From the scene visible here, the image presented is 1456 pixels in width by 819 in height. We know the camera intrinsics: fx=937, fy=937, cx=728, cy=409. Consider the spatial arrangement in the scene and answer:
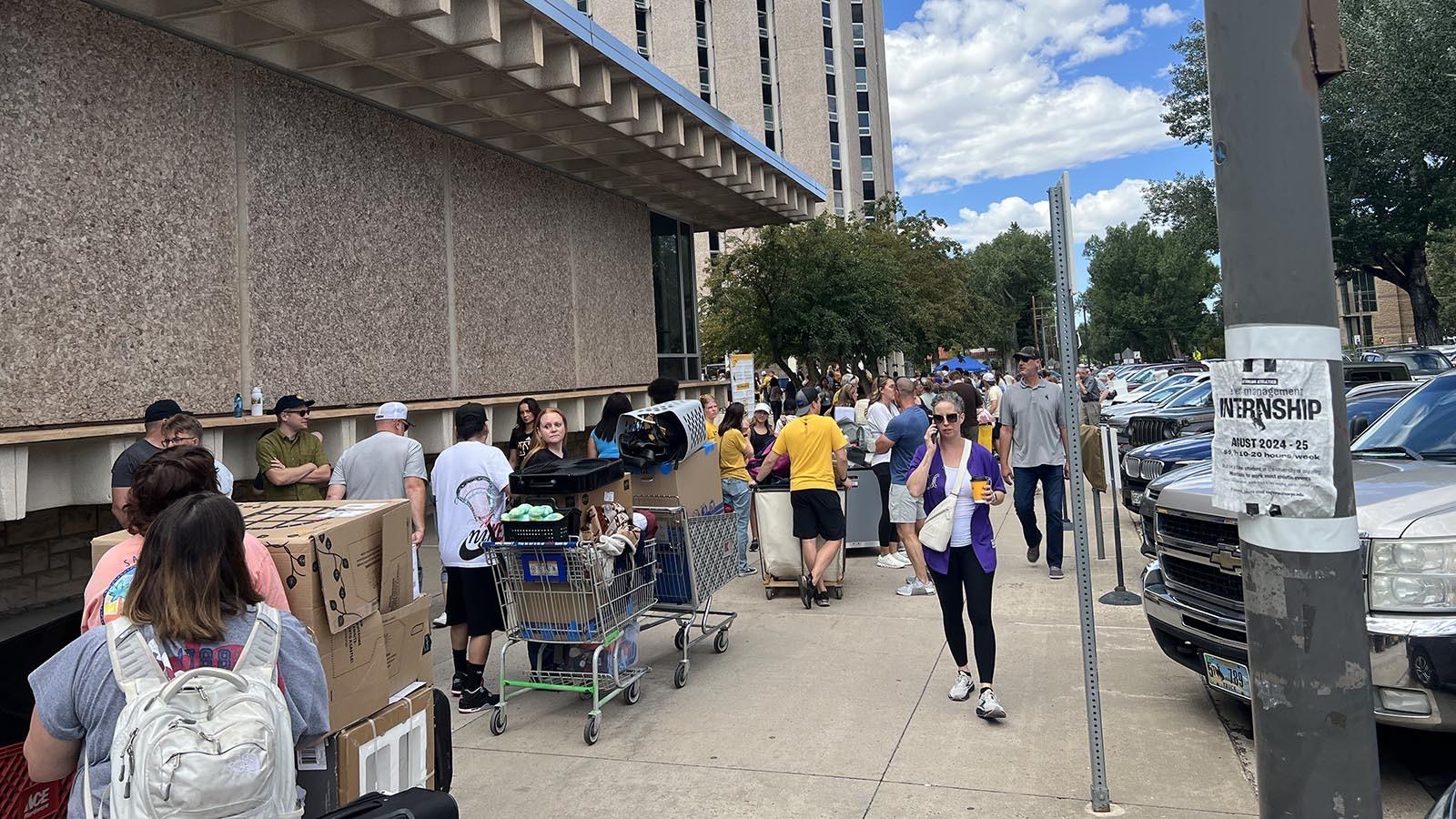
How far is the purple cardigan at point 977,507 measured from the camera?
5.52 m

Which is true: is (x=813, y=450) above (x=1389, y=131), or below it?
below

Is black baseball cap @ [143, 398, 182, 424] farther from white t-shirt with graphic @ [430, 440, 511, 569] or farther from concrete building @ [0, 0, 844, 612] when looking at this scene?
white t-shirt with graphic @ [430, 440, 511, 569]

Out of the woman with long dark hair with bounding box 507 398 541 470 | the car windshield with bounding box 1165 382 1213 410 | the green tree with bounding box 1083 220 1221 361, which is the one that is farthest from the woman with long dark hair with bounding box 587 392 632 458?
the green tree with bounding box 1083 220 1221 361

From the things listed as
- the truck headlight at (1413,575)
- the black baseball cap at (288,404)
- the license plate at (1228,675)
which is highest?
the black baseball cap at (288,404)

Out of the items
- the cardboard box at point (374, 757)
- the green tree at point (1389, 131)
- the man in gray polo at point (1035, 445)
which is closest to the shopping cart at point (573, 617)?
the cardboard box at point (374, 757)

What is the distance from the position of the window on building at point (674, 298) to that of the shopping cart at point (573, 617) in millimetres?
12079

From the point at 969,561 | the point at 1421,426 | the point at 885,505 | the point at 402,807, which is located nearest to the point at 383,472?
the point at 969,561

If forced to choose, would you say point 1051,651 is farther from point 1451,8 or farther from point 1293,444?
point 1451,8

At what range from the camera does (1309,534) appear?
279cm

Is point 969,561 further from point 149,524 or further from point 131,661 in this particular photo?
point 131,661

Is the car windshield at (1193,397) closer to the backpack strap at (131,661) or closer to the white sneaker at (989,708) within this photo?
the white sneaker at (989,708)

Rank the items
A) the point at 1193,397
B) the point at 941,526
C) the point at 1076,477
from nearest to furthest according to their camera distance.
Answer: the point at 1076,477 → the point at 941,526 → the point at 1193,397

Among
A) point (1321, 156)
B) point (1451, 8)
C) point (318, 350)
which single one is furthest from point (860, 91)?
point (1321, 156)

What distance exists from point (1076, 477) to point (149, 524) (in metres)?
3.69
